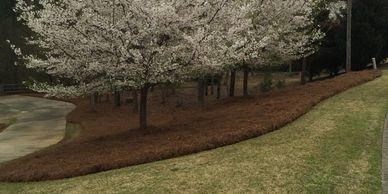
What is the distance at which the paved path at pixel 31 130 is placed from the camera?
60.5 ft

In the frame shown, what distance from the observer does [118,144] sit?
46.7ft

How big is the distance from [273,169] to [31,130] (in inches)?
696

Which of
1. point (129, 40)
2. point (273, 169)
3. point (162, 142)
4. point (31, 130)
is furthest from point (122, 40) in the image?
point (31, 130)

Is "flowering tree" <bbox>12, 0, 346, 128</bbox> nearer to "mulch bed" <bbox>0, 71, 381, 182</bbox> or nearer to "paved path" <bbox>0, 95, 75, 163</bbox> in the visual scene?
"mulch bed" <bbox>0, 71, 381, 182</bbox>

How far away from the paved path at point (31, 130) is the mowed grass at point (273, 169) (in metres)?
6.94

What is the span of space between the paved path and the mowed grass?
694 cm

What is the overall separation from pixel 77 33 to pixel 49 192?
5886mm

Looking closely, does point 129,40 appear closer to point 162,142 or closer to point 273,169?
point 162,142

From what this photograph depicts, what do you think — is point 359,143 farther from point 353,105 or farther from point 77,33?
point 77,33

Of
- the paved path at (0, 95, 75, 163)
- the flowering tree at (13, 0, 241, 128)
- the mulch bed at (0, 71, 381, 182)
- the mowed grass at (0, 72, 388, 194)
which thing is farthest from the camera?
the paved path at (0, 95, 75, 163)

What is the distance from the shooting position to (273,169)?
10.0m

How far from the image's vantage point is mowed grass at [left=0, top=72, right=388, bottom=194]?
910 cm

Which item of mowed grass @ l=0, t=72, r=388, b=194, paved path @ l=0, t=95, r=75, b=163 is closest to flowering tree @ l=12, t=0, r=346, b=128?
mowed grass @ l=0, t=72, r=388, b=194

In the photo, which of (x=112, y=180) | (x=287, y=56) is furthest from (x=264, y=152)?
(x=287, y=56)
